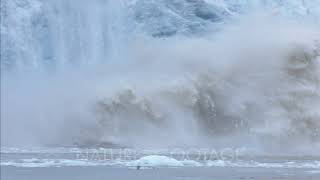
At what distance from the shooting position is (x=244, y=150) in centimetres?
5528

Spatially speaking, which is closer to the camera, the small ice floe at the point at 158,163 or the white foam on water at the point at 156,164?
the white foam on water at the point at 156,164

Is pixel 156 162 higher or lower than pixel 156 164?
higher

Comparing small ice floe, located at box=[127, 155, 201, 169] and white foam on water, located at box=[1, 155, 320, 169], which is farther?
small ice floe, located at box=[127, 155, 201, 169]

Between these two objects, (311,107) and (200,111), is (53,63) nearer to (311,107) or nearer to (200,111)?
(200,111)

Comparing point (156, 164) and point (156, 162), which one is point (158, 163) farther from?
point (156, 162)

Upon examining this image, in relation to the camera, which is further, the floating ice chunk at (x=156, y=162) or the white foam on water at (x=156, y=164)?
the floating ice chunk at (x=156, y=162)

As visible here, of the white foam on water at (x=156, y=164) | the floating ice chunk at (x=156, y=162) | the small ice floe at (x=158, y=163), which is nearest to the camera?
the white foam on water at (x=156, y=164)

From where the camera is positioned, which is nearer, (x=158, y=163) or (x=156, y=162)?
(x=158, y=163)

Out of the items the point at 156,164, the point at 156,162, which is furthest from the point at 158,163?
the point at 156,162

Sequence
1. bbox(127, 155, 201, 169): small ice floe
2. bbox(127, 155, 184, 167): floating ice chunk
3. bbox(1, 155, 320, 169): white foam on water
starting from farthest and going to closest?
bbox(127, 155, 184, 167): floating ice chunk
bbox(127, 155, 201, 169): small ice floe
bbox(1, 155, 320, 169): white foam on water

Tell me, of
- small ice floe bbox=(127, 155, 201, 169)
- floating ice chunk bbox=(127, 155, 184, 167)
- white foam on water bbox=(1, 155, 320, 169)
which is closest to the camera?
white foam on water bbox=(1, 155, 320, 169)

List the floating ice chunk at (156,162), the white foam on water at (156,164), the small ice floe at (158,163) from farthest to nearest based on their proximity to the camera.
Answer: the floating ice chunk at (156,162) < the small ice floe at (158,163) < the white foam on water at (156,164)

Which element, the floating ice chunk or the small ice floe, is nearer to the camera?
the small ice floe

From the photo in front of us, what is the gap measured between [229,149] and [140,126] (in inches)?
398
